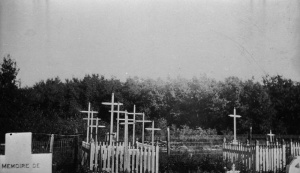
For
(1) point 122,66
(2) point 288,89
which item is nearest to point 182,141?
(2) point 288,89

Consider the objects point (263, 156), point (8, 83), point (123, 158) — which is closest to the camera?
point (123, 158)

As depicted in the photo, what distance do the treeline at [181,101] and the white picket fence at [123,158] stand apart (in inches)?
550

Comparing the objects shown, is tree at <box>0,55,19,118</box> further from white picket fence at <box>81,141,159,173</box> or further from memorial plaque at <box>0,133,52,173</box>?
memorial plaque at <box>0,133,52,173</box>

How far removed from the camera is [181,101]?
44156 millimetres

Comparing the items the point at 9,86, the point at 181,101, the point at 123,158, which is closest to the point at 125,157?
the point at 123,158

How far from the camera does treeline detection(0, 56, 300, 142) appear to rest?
3434cm

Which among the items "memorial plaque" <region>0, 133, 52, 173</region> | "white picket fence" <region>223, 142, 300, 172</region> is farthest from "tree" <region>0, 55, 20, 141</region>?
"white picket fence" <region>223, 142, 300, 172</region>

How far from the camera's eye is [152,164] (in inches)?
490

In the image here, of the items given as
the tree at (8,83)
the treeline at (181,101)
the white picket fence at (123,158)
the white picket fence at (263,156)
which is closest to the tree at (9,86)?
the tree at (8,83)

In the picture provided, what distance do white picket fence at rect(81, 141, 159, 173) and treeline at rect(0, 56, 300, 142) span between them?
1397 cm

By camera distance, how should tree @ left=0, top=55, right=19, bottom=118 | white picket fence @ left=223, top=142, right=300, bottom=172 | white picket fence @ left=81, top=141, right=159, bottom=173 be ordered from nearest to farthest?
1. white picket fence @ left=81, top=141, right=159, bottom=173
2. white picket fence @ left=223, top=142, right=300, bottom=172
3. tree @ left=0, top=55, right=19, bottom=118

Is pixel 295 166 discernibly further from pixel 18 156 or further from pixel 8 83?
pixel 8 83

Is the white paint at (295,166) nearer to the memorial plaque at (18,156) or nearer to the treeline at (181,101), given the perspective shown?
the memorial plaque at (18,156)

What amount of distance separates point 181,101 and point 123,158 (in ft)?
104
